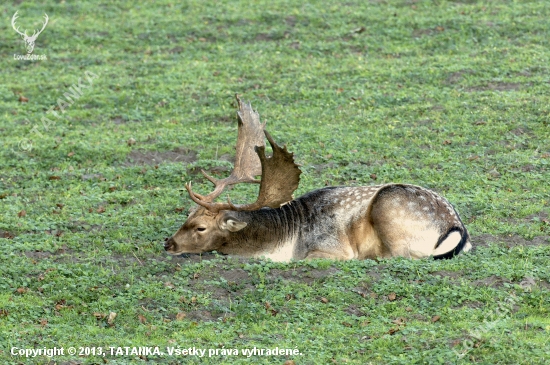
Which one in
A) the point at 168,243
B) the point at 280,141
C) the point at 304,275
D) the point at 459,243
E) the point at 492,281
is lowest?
the point at 280,141

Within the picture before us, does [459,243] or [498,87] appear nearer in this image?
[459,243]

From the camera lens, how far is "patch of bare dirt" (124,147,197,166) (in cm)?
1529

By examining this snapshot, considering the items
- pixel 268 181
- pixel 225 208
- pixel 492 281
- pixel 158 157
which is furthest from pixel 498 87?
pixel 492 281

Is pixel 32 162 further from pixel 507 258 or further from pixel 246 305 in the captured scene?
pixel 507 258

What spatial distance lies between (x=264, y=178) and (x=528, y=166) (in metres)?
5.02

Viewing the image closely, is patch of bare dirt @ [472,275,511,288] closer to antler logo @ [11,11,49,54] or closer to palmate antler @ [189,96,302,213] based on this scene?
palmate antler @ [189,96,302,213]

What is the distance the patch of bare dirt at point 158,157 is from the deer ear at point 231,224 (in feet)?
13.0

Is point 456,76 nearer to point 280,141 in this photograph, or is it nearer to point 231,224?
point 280,141

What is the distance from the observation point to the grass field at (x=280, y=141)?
9008mm

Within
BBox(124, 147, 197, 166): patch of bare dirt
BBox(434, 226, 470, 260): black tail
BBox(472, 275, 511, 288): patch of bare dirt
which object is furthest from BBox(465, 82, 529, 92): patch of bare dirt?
BBox(472, 275, 511, 288): patch of bare dirt

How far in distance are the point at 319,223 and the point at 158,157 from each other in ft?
15.8

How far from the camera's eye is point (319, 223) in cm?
1148

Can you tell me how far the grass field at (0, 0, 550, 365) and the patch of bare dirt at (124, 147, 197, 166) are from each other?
0.16 feet

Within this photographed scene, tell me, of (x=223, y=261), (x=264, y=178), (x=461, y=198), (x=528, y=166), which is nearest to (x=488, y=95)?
(x=528, y=166)
